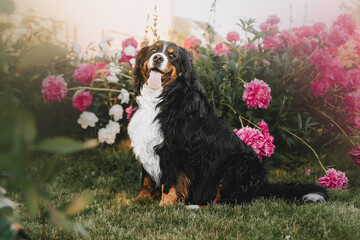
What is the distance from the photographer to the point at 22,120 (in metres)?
0.46

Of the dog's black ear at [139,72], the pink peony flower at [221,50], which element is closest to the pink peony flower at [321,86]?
the pink peony flower at [221,50]

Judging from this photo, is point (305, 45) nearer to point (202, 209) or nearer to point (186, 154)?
point (186, 154)

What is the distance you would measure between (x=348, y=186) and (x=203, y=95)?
206 centimetres

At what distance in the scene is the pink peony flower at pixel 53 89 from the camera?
13.2 feet

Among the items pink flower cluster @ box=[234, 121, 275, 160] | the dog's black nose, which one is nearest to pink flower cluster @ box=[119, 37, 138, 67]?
the dog's black nose

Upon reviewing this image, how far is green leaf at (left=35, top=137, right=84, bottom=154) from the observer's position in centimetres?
50

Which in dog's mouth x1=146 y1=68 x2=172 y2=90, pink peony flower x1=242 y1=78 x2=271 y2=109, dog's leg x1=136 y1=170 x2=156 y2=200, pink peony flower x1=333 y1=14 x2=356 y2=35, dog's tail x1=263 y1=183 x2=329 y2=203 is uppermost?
pink peony flower x1=333 y1=14 x2=356 y2=35

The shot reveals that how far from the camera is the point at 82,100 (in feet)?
13.9

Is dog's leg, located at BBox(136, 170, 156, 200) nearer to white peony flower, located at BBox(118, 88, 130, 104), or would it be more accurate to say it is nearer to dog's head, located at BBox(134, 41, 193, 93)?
dog's head, located at BBox(134, 41, 193, 93)

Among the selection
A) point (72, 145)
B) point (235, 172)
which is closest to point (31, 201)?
point (72, 145)

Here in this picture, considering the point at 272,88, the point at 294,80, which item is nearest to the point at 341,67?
the point at 294,80

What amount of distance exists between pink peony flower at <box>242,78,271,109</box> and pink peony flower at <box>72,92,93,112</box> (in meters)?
1.92

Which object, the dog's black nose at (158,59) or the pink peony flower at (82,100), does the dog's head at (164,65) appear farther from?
the pink peony flower at (82,100)

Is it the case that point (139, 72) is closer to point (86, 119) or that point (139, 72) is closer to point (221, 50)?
point (86, 119)
